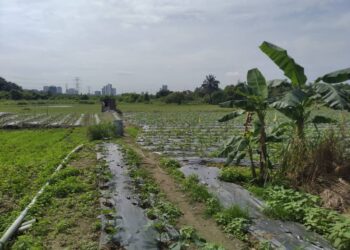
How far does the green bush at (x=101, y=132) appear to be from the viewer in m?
14.5

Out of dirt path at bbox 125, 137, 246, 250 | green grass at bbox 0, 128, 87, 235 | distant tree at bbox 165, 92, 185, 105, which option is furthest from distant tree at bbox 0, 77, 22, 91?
dirt path at bbox 125, 137, 246, 250

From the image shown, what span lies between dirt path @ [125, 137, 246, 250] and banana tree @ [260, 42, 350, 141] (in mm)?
2307

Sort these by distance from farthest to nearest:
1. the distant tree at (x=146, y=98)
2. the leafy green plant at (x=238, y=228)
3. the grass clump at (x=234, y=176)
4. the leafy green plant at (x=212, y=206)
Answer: the distant tree at (x=146, y=98), the grass clump at (x=234, y=176), the leafy green plant at (x=212, y=206), the leafy green plant at (x=238, y=228)

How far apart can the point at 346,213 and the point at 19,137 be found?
1465 centimetres

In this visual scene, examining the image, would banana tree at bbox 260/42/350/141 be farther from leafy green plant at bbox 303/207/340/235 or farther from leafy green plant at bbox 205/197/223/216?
leafy green plant at bbox 205/197/223/216

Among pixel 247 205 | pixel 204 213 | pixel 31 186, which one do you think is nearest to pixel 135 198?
pixel 204 213

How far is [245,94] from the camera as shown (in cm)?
724

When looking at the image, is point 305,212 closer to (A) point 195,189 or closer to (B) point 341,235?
(B) point 341,235

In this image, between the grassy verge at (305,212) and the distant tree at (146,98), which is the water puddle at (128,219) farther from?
the distant tree at (146,98)

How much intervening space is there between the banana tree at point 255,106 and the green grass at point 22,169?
4093 millimetres

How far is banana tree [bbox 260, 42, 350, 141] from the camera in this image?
6.42m

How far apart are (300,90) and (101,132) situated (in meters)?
9.60

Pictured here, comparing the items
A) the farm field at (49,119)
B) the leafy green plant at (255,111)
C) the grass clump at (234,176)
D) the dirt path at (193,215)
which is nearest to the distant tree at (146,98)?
the farm field at (49,119)

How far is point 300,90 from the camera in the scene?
673 cm
